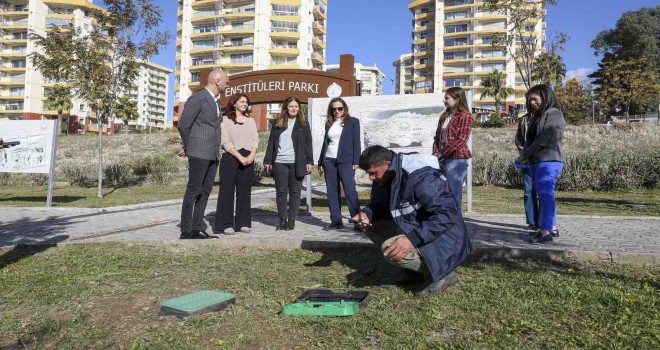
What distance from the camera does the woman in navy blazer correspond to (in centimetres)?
608

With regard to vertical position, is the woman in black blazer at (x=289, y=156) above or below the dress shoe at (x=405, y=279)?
above

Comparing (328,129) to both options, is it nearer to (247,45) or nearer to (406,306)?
(406,306)

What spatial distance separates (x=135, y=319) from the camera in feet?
9.79

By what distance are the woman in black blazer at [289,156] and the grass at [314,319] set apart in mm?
1696

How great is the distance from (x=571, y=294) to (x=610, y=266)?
1.02 metres

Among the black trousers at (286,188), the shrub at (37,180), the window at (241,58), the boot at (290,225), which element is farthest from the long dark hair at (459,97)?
the window at (241,58)

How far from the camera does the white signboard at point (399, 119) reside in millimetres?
7977

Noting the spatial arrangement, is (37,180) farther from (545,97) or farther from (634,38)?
(634,38)

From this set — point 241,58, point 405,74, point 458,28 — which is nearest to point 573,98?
point 458,28

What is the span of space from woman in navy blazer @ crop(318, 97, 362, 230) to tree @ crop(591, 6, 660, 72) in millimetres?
61285

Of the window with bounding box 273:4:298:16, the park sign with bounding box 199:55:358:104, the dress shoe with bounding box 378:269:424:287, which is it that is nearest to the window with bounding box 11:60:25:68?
the window with bounding box 273:4:298:16

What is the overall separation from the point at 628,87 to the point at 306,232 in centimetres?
5219

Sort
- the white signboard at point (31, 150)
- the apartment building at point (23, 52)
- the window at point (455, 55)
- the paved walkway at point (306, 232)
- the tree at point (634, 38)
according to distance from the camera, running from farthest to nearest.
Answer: the window at point (455, 55), the apartment building at point (23, 52), the tree at point (634, 38), the white signboard at point (31, 150), the paved walkway at point (306, 232)

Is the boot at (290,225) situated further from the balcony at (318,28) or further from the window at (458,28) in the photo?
the window at (458,28)
